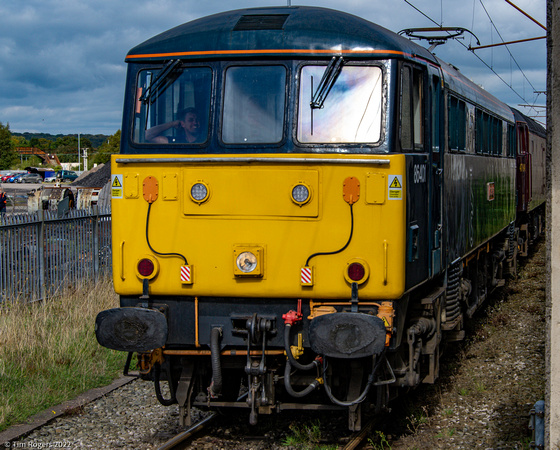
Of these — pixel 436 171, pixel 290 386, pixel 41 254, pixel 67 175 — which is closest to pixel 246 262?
pixel 290 386

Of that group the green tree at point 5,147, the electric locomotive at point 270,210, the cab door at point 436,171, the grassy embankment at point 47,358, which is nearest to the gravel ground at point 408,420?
the grassy embankment at point 47,358

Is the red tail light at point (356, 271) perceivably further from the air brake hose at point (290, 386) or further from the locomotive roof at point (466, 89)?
the locomotive roof at point (466, 89)

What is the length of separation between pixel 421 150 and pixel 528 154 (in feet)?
A: 43.4

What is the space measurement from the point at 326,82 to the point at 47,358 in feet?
15.4

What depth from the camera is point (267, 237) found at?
5.64 meters

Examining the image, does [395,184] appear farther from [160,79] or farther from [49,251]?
[49,251]

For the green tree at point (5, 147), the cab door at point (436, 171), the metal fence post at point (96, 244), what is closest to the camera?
the cab door at point (436, 171)

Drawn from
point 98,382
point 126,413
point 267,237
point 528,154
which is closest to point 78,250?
point 98,382

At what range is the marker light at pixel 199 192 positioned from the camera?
5.71 m

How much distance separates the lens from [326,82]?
5.70 m

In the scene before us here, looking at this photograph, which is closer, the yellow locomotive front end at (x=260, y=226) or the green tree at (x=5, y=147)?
the yellow locomotive front end at (x=260, y=226)

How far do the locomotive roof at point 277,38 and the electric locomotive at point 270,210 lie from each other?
1 cm

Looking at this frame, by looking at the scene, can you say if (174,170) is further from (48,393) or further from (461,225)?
(461,225)

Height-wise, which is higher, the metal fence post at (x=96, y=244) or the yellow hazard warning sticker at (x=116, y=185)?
the yellow hazard warning sticker at (x=116, y=185)
